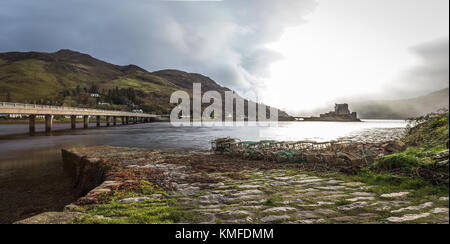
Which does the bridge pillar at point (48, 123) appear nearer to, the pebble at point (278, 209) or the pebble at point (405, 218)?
the pebble at point (278, 209)

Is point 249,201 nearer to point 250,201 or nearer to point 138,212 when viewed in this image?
point 250,201

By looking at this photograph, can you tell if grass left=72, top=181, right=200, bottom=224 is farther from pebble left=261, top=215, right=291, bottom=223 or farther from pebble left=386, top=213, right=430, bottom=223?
pebble left=386, top=213, right=430, bottom=223

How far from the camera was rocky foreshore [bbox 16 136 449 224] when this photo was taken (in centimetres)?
334

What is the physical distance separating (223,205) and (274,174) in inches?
149

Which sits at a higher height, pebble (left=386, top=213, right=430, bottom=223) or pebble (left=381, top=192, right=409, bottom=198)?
pebble (left=386, top=213, right=430, bottom=223)

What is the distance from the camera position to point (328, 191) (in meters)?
5.11

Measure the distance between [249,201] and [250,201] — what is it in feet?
0.08

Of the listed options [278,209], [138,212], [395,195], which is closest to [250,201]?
[278,209]

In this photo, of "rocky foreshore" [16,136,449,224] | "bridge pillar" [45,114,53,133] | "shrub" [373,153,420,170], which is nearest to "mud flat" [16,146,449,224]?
"rocky foreshore" [16,136,449,224]

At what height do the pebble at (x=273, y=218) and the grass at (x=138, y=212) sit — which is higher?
the pebble at (x=273, y=218)

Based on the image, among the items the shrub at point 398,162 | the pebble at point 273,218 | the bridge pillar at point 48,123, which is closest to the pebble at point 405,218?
the pebble at point 273,218

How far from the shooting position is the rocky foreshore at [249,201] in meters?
3.34

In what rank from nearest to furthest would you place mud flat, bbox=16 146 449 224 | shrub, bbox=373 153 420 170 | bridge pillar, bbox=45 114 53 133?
1. mud flat, bbox=16 146 449 224
2. shrub, bbox=373 153 420 170
3. bridge pillar, bbox=45 114 53 133

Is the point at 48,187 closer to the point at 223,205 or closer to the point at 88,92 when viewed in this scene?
the point at 223,205
